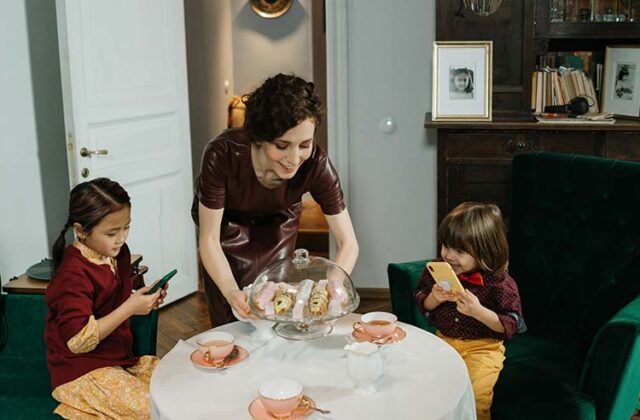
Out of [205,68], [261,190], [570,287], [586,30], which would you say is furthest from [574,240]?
[205,68]

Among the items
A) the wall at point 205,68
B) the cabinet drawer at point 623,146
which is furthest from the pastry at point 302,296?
the wall at point 205,68

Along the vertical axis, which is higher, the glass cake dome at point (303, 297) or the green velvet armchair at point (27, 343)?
the glass cake dome at point (303, 297)

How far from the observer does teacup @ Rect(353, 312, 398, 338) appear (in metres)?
2.07

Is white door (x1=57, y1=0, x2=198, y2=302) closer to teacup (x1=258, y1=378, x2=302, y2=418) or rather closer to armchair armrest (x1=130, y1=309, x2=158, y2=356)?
armchair armrest (x1=130, y1=309, x2=158, y2=356)

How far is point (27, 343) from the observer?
2.51 metres

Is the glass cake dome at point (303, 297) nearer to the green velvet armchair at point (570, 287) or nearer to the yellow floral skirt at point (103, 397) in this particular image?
the yellow floral skirt at point (103, 397)

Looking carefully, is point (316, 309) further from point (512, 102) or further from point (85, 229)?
point (512, 102)

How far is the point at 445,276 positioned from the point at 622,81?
188 cm

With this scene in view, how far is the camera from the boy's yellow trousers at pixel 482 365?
2.26 m

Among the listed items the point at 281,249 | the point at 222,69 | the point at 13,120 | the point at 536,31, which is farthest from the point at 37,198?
the point at 222,69

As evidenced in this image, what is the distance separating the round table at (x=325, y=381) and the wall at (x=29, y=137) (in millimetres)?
1700

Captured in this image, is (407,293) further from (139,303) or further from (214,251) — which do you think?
(139,303)

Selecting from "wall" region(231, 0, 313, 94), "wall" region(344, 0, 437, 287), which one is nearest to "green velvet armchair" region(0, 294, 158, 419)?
"wall" region(344, 0, 437, 287)

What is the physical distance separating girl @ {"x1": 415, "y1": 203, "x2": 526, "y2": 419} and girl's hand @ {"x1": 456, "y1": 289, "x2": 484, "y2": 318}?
0.04m
